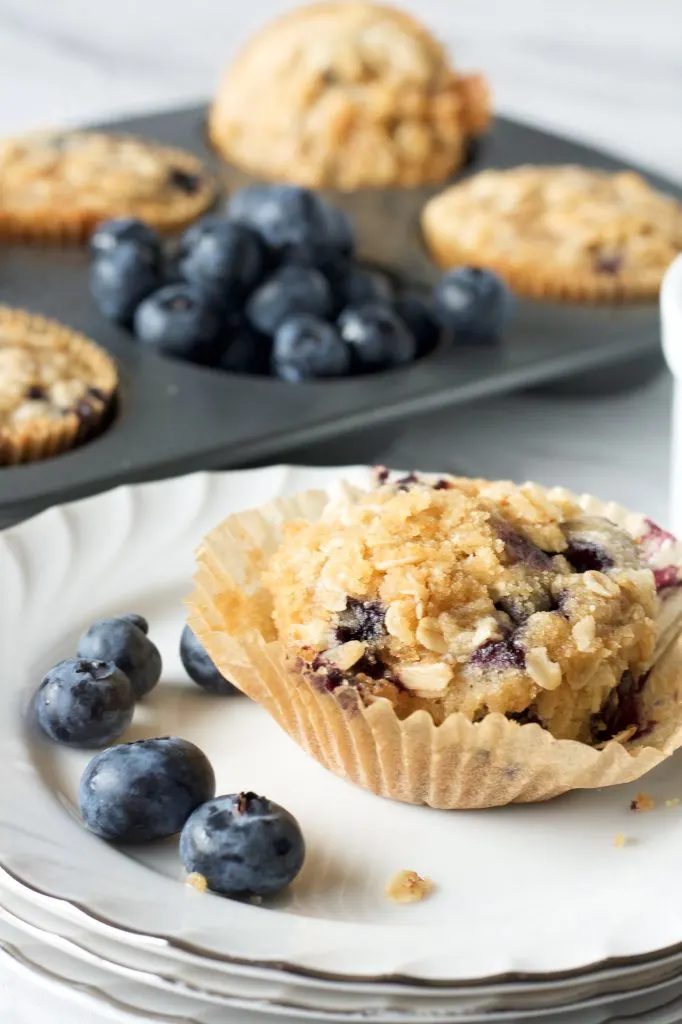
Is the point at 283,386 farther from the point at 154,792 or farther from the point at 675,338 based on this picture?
the point at 154,792

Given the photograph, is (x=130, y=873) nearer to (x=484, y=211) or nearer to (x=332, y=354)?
(x=332, y=354)

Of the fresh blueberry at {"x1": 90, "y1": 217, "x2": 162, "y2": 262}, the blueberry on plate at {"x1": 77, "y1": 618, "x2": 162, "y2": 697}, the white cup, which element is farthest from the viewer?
the fresh blueberry at {"x1": 90, "y1": 217, "x2": 162, "y2": 262}

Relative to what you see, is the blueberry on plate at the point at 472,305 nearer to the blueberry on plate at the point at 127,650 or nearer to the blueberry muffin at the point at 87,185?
the blueberry muffin at the point at 87,185

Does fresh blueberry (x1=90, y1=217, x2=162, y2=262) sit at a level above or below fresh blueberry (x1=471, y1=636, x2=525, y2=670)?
below

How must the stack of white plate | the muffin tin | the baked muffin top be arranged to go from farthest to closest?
1. the muffin tin
2. the baked muffin top
3. the stack of white plate

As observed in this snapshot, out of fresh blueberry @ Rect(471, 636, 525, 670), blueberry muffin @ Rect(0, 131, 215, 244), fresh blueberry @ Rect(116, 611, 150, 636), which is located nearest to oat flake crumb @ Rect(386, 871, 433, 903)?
fresh blueberry @ Rect(471, 636, 525, 670)

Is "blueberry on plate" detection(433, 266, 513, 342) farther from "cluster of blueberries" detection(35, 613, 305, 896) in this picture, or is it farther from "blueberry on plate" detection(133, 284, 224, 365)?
"cluster of blueberries" detection(35, 613, 305, 896)

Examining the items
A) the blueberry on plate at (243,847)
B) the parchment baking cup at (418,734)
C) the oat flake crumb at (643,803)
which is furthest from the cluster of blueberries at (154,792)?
the oat flake crumb at (643,803)

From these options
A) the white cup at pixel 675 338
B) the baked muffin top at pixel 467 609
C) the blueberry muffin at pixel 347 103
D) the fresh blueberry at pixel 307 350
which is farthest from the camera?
the blueberry muffin at pixel 347 103
